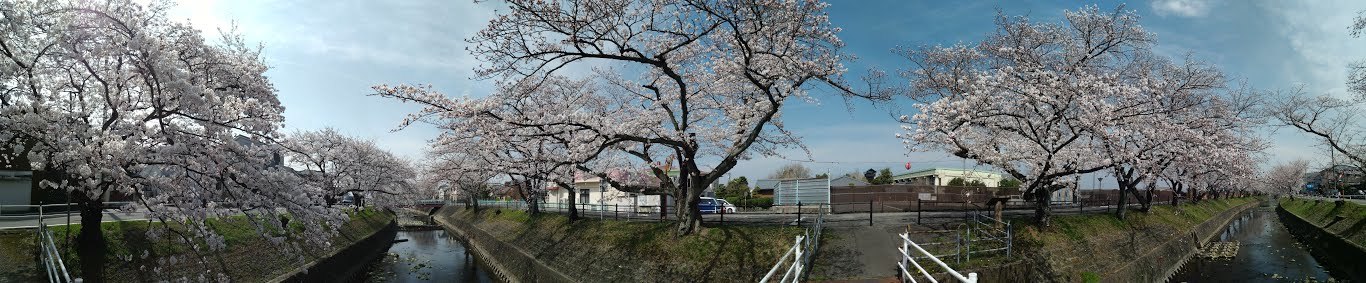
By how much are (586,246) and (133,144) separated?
12390mm

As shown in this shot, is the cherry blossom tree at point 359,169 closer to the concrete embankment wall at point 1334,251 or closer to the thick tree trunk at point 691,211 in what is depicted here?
the thick tree trunk at point 691,211

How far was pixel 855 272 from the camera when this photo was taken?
46.9 feet

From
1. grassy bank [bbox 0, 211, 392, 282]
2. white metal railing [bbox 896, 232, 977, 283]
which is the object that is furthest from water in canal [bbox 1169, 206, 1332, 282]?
grassy bank [bbox 0, 211, 392, 282]

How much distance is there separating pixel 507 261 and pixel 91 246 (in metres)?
15.0

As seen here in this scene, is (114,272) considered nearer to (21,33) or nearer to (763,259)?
(21,33)

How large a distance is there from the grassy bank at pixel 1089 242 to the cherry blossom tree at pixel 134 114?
16976 millimetres

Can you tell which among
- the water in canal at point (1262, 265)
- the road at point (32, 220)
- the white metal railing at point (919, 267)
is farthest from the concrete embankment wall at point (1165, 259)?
the road at point (32, 220)

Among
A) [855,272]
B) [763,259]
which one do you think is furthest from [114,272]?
[855,272]

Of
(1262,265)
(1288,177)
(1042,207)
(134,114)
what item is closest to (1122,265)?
(1042,207)

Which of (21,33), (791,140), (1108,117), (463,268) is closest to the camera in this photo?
(21,33)

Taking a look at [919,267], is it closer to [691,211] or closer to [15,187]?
[691,211]

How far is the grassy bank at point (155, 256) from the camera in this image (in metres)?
13.1

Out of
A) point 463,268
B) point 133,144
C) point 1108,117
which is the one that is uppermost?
point 1108,117

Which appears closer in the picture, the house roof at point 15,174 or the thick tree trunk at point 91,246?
the thick tree trunk at point 91,246
